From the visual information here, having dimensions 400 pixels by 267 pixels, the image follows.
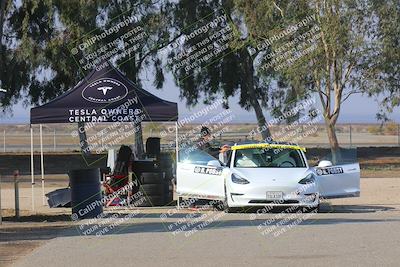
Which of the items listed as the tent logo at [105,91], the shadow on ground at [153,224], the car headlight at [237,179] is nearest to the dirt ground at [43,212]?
the shadow on ground at [153,224]

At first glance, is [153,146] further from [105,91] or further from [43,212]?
[43,212]

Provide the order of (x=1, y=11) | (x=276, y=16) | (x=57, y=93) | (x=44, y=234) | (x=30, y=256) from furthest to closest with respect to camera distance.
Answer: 1. (x=57, y=93)
2. (x=276, y=16)
3. (x=1, y=11)
4. (x=44, y=234)
5. (x=30, y=256)

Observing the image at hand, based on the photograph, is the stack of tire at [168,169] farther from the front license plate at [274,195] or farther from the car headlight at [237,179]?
the front license plate at [274,195]

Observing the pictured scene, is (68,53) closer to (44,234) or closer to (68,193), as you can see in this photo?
(68,193)

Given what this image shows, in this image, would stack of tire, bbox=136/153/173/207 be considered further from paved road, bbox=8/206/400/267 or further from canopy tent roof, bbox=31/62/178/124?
paved road, bbox=8/206/400/267

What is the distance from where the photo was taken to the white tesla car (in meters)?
14.3

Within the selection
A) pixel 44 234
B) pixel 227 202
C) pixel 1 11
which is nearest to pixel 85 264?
pixel 44 234

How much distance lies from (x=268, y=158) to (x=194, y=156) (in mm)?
1856

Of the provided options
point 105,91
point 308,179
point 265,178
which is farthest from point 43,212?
point 308,179

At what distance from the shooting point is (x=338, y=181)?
15328mm

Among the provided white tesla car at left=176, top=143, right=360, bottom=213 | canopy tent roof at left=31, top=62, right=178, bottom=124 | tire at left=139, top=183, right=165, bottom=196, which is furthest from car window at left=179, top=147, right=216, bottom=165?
canopy tent roof at left=31, top=62, right=178, bottom=124

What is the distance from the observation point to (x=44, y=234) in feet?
38.1

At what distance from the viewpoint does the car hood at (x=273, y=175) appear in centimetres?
1441

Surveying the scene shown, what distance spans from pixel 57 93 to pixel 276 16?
432 inches
